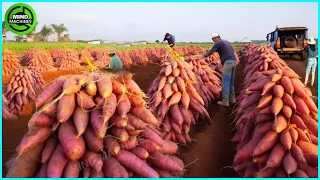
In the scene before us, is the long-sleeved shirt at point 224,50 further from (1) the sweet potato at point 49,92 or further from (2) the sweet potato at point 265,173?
(1) the sweet potato at point 49,92

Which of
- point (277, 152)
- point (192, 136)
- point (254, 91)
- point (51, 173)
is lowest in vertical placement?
point (192, 136)

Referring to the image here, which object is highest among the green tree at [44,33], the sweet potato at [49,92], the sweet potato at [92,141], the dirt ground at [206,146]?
the green tree at [44,33]

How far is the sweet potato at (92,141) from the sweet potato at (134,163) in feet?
0.78

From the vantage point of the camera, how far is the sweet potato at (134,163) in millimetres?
2855

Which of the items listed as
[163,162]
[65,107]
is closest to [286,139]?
[163,162]

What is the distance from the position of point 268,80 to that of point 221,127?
196 cm

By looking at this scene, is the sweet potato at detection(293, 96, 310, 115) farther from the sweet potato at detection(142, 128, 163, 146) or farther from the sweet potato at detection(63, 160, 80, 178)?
the sweet potato at detection(63, 160, 80, 178)

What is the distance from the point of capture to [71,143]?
103 inches

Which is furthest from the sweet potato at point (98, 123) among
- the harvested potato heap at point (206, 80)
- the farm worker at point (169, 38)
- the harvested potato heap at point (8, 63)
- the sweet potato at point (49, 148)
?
the harvested potato heap at point (8, 63)

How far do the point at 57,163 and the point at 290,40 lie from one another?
2029 centimetres

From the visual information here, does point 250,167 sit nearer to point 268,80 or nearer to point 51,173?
point 268,80

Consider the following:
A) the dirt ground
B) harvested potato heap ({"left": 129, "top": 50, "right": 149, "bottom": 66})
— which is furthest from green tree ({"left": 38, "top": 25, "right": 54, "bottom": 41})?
the dirt ground

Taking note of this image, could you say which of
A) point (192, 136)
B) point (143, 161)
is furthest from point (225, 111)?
point (143, 161)

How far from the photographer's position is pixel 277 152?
3.57 m
